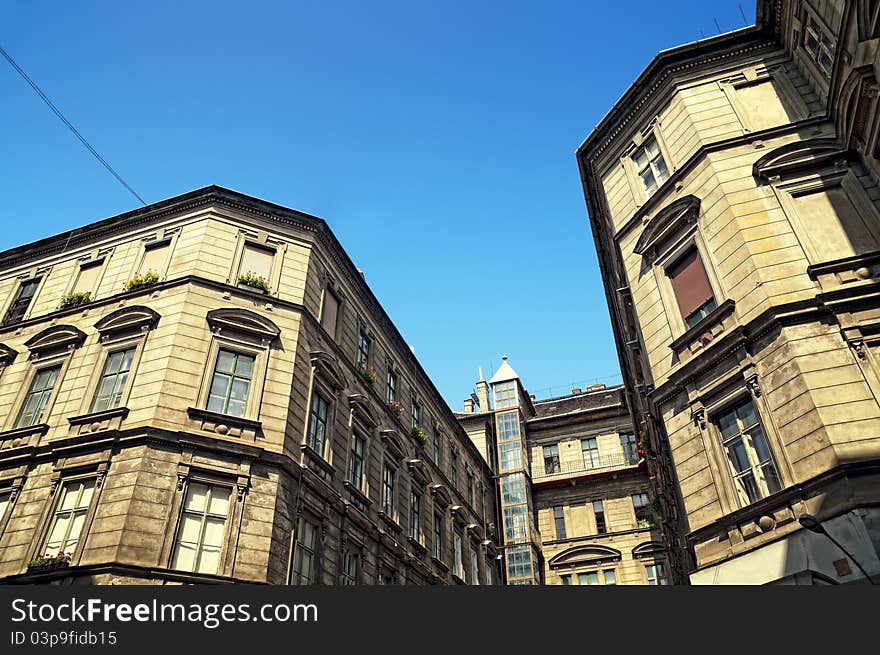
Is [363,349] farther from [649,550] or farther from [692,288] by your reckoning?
[649,550]

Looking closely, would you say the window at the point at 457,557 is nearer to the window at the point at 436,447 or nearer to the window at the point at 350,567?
the window at the point at 436,447

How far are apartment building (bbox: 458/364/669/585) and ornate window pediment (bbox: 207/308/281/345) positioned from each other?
21.8 metres

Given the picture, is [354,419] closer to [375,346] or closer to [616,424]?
[375,346]

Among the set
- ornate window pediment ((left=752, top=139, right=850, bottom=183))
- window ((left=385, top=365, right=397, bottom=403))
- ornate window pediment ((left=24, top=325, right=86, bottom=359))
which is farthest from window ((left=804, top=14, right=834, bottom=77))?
ornate window pediment ((left=24, top=325, right=86, bottom=359))

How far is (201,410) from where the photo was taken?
52.8ft

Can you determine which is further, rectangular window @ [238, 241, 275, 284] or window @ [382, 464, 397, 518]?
window @ [382, 464, 397, 518]

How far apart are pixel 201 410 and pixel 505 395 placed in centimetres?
2652

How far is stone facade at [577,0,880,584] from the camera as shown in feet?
37.4

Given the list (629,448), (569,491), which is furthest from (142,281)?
(629,448)

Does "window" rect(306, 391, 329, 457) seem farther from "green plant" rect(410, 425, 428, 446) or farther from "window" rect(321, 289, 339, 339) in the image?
"green plant" rect(410, 425, 428, 446)

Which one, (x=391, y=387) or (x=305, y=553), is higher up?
(x=391, y=387)

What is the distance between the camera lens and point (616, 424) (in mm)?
39188

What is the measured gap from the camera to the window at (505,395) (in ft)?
131

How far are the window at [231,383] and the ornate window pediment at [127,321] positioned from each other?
2.24m
